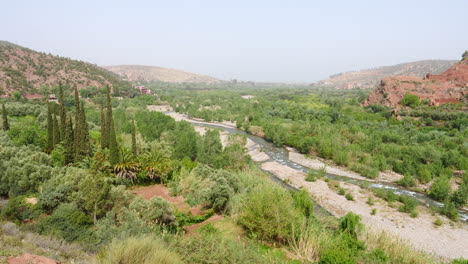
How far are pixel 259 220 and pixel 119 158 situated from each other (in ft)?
46.0

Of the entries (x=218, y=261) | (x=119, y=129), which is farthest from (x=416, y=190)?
(x=119, y=129)

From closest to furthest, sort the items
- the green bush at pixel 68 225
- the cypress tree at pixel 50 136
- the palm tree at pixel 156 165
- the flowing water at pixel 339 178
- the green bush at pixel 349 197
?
the green bush at pixel 68 225
the palm tree at pixel 156 165
the cypress tree at pixel 50 136
the green bush at pixel 349 197
the flowing water at pixel 339 178

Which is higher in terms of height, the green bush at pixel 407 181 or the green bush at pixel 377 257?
the green bush at pixel 377 257

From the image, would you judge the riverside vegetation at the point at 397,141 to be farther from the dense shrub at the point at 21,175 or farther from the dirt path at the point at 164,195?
the dense shrub at the point at 21,175

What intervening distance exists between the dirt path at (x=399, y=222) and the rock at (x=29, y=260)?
1622 cm

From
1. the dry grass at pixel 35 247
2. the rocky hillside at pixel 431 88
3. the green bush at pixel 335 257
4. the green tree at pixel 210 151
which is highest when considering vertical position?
the rocky hillside at pixel 431 88

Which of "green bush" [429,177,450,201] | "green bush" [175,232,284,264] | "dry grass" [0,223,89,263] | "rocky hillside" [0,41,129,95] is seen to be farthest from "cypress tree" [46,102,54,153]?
"rocky hillside" [0,41,129,95]

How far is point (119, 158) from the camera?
21.6 metres

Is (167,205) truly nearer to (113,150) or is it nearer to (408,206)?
(113,150)

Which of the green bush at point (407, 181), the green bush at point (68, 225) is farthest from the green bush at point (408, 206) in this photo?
the green bush at point (68, 225)

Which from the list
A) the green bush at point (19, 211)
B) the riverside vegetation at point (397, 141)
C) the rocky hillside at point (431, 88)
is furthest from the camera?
the rocky hillside at point (431, 88)

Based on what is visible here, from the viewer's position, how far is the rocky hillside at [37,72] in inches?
2549

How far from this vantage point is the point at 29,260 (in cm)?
754

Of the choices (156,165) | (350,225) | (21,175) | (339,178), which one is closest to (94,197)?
(21,175)
